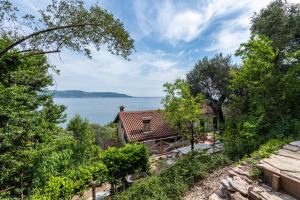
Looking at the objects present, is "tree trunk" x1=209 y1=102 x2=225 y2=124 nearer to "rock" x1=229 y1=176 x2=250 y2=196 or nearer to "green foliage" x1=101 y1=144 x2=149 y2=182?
"green foliage" x1=101 y1=144 x2=149 y2=182

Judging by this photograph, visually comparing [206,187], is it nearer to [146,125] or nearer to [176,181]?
[176,181]

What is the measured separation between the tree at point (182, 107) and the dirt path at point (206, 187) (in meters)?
4.64

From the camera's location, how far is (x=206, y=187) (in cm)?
659

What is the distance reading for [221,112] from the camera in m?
24.4

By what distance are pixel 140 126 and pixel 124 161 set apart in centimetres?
956

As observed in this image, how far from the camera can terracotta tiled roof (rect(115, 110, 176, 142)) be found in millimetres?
20719

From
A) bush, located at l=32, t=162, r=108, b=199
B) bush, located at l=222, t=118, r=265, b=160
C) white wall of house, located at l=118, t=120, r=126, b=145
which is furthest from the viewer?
white wall of house, located at l=118, t=120, r=126, b=145

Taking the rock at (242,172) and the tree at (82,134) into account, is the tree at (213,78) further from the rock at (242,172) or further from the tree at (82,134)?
the rock at (242,172)

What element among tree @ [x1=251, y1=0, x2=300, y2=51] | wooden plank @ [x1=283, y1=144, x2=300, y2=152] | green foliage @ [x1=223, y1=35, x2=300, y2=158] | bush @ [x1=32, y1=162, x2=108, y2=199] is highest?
tree @ [x1=251, y1=0, x2=300, y2=51]

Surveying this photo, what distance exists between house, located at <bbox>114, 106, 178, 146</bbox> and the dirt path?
12.8 metres

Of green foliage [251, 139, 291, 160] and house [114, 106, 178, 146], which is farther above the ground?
green foliage [251, 139, 291, 160]

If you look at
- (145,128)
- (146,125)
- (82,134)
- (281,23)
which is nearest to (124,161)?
(82,134)

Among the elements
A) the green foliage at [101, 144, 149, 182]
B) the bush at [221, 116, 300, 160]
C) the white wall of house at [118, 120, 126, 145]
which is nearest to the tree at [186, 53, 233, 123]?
the white wall of house at [118, 120, 126, 145]

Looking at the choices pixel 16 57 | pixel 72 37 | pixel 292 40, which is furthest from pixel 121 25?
pixel 292 40
